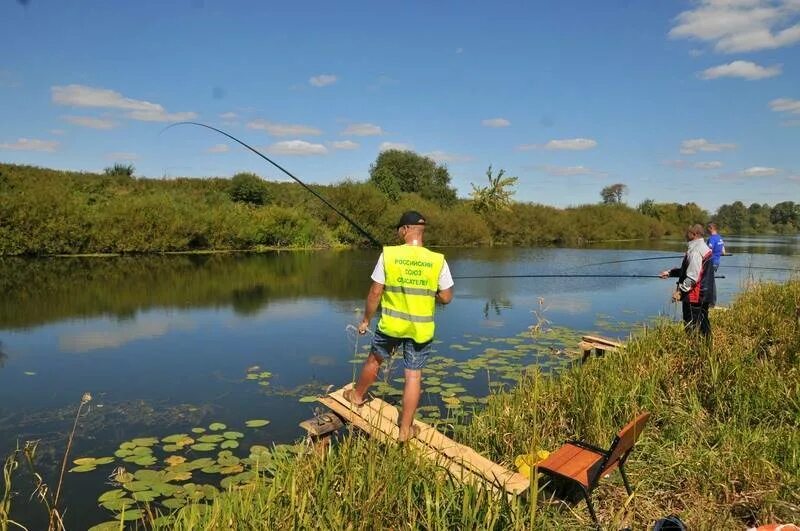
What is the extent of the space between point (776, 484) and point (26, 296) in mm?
15671

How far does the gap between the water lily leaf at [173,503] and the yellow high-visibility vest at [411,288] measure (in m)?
2.06

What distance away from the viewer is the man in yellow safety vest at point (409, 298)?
3.91 metres

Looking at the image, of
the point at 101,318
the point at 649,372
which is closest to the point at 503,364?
the point at 649,372

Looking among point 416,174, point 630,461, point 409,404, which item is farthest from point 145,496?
point 416,174

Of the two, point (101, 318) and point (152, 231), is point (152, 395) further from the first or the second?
point (152, 231)

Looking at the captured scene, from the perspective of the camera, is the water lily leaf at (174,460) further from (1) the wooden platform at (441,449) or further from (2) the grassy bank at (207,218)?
(2) the grassy bank at (207,218)

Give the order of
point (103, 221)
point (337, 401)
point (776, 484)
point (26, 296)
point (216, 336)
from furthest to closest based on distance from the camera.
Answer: point (103, 221)
point (26, 296)
point (216, 336)
point (337, 401)
point (776, 484)

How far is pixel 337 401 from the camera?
4480mm

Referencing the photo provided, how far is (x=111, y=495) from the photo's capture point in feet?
14.0

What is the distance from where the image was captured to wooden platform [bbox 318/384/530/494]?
10.5 feet

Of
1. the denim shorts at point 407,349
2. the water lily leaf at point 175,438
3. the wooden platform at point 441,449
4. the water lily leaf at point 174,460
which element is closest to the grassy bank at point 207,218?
the water lily leaf at point 175,438

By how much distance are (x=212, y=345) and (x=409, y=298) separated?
6.48 m

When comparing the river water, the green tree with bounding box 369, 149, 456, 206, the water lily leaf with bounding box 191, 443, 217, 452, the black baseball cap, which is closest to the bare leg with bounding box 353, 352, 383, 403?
the river water

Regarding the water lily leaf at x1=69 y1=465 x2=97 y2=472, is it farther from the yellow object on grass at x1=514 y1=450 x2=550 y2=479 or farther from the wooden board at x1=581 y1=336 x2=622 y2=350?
the wooden board at x1=581 y1=336 x2=622 y2=350
